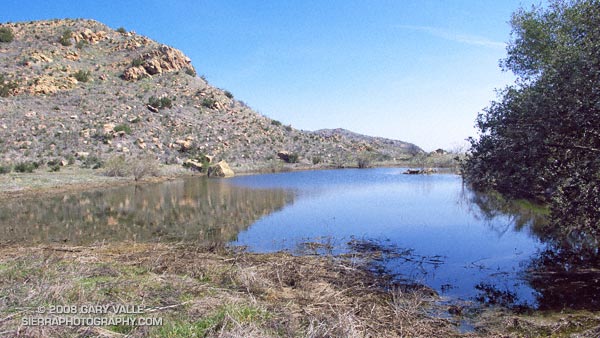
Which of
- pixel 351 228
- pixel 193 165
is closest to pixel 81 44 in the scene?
pixel 193 165

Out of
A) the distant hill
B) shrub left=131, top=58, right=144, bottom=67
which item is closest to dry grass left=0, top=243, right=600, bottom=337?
shrub left=131, top=58, right=144, bottom=67

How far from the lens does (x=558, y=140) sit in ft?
25.6

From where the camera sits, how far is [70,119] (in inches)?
Answer: 1631

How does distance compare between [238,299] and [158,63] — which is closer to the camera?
[238,299]

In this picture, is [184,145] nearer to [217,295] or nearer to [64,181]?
[64,181]

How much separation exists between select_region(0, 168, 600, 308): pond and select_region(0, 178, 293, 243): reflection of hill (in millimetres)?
38

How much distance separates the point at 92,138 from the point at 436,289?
39076 mm

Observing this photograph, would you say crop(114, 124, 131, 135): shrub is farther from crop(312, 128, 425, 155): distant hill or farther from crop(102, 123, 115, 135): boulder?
crop(312, 128, 425, 155): distant hill

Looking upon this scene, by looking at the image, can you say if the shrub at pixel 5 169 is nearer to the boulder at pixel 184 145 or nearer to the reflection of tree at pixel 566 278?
the boulder at pixel 184 145

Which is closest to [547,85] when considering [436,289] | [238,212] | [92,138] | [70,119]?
[436,289]

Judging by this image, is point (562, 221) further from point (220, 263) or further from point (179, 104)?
point (179, 104)

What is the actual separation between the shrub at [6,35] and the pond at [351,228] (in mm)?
41974

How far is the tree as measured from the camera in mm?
7078

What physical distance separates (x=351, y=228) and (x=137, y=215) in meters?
9.40
